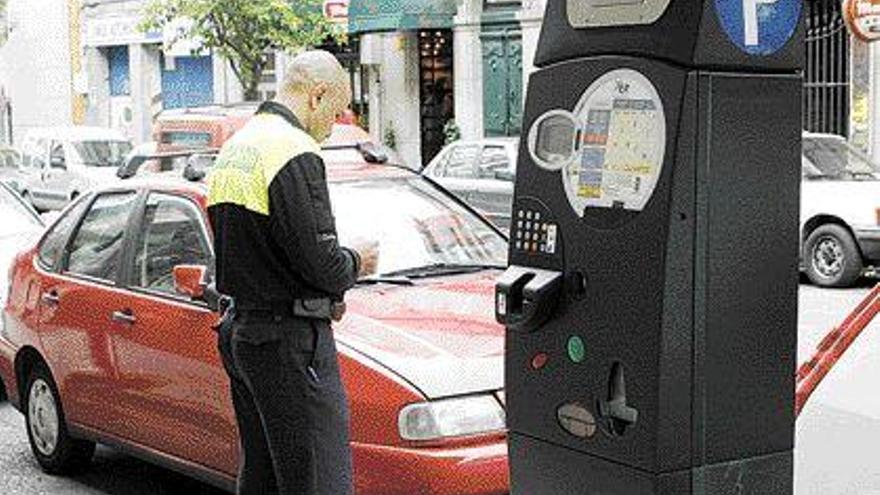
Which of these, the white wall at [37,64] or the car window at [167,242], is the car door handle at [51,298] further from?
the white wall at [37,64]

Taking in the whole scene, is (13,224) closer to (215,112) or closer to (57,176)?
(215,112)

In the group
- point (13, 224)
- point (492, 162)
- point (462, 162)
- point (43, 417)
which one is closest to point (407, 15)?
point (462, 162)

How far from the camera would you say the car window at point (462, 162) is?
60.7ft

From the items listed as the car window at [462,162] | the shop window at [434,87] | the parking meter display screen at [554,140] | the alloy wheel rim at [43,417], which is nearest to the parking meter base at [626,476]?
the parking meter display screen at [554,140]

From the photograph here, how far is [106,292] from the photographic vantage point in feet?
23.0

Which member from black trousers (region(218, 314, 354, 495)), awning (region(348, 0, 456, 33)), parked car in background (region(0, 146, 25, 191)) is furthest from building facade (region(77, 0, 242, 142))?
black trousers (region(218, 314, 354, 495))

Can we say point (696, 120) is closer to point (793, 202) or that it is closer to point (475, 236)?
point (793, 202)

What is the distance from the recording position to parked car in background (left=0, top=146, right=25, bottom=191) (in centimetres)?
2633

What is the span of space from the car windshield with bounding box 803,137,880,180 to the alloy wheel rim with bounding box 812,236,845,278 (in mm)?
863

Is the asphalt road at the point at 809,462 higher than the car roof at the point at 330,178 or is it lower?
lower

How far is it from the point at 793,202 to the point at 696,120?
39 cm

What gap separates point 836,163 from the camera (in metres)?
16.0

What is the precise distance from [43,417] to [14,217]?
476cm

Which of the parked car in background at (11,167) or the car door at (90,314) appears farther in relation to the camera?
the parked car in background at (11,167)
